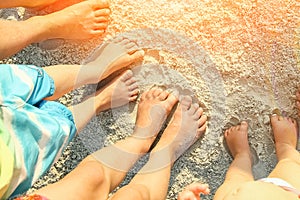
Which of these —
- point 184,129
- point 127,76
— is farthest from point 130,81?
point 184,129

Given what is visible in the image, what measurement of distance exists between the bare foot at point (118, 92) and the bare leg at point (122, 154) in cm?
5

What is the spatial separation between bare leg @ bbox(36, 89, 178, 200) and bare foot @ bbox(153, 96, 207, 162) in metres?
0.03

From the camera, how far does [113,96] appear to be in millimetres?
1530

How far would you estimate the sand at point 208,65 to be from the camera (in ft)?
4.71

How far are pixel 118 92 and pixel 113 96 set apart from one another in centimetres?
2

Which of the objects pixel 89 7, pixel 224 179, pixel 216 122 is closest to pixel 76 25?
pixel 89 7

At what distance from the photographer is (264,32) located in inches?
56.4

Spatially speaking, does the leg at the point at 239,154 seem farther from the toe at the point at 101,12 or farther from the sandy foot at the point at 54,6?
→ the sandy foot at the point at 54,6

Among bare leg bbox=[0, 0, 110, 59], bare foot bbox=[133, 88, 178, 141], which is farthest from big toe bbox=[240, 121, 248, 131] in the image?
bare leg bbox=[0, 0, 110, 59]

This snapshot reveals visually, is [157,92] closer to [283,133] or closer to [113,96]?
[113,96]

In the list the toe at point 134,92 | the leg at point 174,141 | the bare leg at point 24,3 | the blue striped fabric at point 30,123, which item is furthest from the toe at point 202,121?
the bare leg at point 24,3

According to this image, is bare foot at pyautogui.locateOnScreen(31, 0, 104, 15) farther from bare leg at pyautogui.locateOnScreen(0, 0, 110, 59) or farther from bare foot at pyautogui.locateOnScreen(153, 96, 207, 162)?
bare foot at pyautogui.locateOnScreen(153, 96, 207, 162)

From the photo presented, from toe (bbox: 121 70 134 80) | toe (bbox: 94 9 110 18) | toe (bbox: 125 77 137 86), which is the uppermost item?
toe (bbox: 94 9 110 18)

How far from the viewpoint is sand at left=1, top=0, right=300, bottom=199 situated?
4.71 ft
